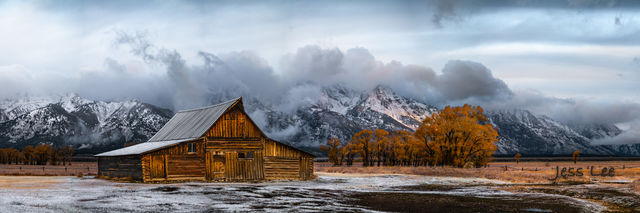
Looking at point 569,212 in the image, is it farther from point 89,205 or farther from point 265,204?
point 89,205

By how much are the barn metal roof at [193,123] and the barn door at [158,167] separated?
14.1 feet

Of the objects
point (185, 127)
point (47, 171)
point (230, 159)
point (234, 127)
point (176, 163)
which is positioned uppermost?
point (185, 127)

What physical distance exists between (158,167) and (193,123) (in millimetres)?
9571

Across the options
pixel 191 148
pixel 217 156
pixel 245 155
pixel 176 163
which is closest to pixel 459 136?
pixel 245 155

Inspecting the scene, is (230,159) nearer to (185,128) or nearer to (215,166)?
(215,166)

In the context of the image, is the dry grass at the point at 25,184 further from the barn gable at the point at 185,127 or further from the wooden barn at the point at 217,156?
the barn gable at the point at 185,127

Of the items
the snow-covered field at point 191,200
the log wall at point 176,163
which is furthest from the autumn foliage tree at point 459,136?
the snow-covered field at point 191,200

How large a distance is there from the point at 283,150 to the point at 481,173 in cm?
2486

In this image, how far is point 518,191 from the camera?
43.0 metres

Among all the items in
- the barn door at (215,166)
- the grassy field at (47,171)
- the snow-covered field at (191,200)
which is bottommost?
the grassy field at (47,171)

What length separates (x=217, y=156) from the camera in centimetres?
5384

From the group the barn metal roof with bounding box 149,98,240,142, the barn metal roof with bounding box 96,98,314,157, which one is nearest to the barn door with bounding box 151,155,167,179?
the barn metal roof with bounding box 96,98,314,157

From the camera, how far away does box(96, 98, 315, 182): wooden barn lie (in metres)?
50.9

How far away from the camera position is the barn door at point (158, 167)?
165 ft
